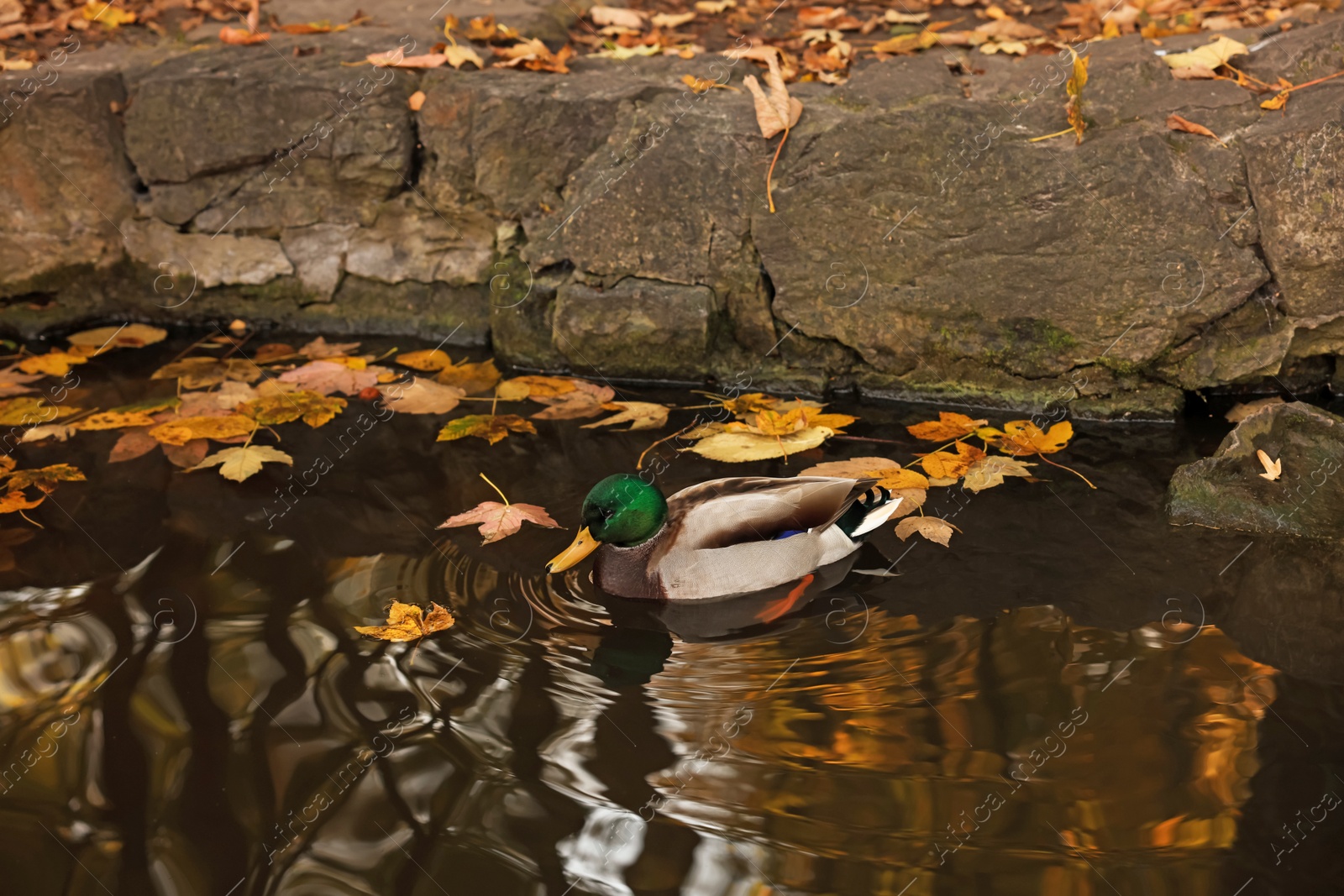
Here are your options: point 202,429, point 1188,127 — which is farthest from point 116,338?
point 1188,127

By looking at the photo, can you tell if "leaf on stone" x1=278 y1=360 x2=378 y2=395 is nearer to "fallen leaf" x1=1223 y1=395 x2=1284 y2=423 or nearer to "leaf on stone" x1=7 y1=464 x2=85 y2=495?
"leaf on stone" x1=7 y1=464 x2=85 y2=495

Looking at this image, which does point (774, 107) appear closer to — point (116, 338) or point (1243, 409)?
point (1243, 409)

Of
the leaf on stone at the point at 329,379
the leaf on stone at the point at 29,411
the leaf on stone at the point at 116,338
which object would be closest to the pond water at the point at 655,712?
the leaf on stone at the point at 29,411

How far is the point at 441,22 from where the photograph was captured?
17.4 feet

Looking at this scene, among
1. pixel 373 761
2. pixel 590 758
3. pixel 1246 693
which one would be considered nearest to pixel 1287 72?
pixel 1246 693

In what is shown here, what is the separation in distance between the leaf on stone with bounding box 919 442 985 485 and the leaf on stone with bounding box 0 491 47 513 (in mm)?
3001

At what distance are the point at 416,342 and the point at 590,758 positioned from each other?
3009 mm

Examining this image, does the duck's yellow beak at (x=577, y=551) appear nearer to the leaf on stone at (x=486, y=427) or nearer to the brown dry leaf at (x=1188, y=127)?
the leaf on stone at (x=486, y=427)

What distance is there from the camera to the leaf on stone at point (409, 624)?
9.84ft

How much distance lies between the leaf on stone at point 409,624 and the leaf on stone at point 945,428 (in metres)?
1.91

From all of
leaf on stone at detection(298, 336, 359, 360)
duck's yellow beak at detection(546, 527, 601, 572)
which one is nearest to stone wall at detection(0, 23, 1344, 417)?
leaf on stone at detection(298, 336, 359, 360)

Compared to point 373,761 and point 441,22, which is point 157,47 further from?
point 373,761

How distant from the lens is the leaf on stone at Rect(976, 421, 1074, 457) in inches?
156

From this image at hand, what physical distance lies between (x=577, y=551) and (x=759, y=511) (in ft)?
1.79
